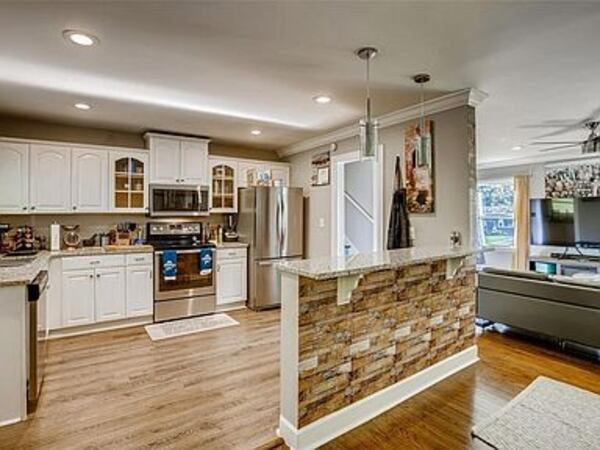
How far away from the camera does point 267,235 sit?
5184 mm

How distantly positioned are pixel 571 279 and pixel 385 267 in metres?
2.46

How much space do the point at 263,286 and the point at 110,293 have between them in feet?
6.37

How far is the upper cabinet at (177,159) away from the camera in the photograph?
15.6 ft

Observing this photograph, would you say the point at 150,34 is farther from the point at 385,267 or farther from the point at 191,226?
the point at 191,226

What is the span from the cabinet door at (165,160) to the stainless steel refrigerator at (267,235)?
1.04m

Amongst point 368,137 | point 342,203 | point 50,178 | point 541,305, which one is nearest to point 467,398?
point 541,305

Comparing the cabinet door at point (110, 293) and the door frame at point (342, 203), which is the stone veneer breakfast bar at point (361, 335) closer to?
the door frame at point (342, 203)

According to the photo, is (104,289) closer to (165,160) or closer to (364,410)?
(165,160)

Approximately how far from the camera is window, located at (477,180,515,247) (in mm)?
7723

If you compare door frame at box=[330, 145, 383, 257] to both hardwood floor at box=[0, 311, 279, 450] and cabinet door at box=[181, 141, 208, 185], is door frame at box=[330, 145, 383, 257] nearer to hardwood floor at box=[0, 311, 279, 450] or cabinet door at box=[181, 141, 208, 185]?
hardwood floor at box=[0, 311, 279, 450]

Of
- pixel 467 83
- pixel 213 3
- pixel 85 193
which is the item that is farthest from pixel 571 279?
pixel 85 193

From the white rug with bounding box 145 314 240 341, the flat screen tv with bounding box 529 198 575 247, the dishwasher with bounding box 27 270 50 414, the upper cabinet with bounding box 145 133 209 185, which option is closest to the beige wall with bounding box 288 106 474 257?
the white rug with bounding box 145 314 240 341

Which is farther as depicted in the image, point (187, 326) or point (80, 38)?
point (187, 326)

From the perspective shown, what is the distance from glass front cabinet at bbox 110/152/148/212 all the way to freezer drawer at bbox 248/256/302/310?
1.75 meters
